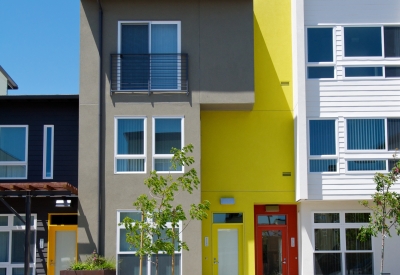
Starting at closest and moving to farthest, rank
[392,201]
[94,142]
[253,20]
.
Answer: [392,201]
[94,142]
[253,20]

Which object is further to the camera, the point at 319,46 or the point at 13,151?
the point at 13,151

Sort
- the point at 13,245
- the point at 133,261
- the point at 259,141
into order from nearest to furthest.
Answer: the point at 133,261
the point at 13,245
the point at 259,141

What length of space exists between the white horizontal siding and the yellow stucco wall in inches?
40.6

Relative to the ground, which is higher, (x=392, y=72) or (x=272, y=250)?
(x=392, y=72)

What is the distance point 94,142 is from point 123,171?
1.26 m

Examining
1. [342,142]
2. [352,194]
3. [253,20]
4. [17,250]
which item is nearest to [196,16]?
[253,20]

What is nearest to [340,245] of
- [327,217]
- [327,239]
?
[327,239]

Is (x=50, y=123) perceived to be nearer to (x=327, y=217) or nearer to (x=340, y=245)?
(x=327, y=217)

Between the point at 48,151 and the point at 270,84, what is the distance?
771 centimetres

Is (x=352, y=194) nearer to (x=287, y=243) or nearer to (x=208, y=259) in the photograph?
(x=287, y=243)

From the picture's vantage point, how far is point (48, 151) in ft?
68.5

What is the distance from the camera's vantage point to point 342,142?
801 inches

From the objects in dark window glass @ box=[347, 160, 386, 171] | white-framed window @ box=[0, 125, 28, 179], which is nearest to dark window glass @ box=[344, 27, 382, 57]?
dark window glass @ box=[347, 160, 386, 171]

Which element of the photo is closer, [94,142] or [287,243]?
[94,142]
